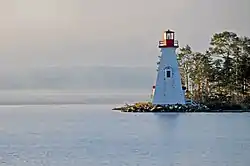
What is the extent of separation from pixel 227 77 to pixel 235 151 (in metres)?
23.3

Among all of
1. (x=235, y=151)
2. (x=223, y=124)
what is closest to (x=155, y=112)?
(x=223, y=124)

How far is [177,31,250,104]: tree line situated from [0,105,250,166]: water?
21.2 feet

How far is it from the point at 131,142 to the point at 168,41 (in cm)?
1651

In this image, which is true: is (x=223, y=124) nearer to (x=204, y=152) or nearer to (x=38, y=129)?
(x=38, y=129)

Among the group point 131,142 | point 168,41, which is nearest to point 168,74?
point 168,41

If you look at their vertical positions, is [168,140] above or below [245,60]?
below

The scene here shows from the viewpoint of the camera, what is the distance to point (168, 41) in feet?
136

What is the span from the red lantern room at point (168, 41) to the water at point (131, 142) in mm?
4399

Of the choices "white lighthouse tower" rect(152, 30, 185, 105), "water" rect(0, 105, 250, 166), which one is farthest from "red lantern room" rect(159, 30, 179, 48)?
"water" rect(0, 105, 250, 166)

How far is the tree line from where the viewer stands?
149 feet

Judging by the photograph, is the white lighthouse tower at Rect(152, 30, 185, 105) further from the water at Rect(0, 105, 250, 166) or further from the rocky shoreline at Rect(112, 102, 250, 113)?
Result: the water at Rect(0, 105, 250, 166)

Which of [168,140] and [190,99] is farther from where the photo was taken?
[190,99]

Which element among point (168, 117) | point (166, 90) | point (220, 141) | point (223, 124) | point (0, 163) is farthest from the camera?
point (166, 90)

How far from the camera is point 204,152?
22.2 m
